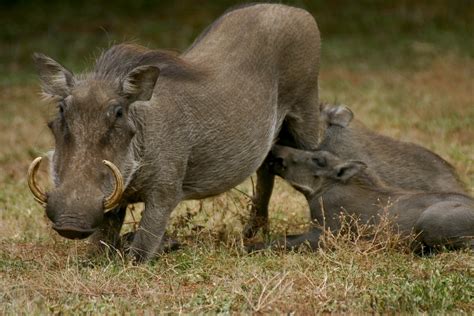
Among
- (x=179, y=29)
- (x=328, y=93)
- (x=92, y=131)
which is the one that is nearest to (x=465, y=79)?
(x=328, y=93)

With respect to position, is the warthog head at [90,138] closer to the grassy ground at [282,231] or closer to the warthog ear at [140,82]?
the warthog ear at [140,82]

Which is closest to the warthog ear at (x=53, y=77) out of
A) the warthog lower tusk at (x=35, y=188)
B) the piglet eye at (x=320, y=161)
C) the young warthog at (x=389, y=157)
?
the warthog lower tusk at (x=35, y=188)

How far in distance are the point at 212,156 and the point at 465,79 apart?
339 inches

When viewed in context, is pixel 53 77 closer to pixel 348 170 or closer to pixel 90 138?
pixel 90 138

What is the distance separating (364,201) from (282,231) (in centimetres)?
82

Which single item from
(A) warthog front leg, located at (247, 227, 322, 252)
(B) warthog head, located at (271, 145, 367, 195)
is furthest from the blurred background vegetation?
(A) warthog front leg, located at (247, 227, 322, 252)

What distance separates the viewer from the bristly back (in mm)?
6562

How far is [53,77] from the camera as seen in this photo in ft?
21.3

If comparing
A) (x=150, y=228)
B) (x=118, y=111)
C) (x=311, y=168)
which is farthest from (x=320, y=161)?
(x=118, y=111)

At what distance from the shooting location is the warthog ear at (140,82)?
6.32m

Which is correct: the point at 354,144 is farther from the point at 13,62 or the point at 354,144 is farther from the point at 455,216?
the point at 13,62

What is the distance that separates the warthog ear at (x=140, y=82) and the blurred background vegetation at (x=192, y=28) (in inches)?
394

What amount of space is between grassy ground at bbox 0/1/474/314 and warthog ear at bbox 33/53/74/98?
0.66 metres

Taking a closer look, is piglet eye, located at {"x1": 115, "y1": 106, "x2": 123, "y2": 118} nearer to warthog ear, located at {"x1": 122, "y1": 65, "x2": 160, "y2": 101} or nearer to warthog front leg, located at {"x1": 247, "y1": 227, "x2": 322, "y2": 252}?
warthog ear, located at {"x1": 122, "y1": 65, "x2": 160, "y2": 101}
